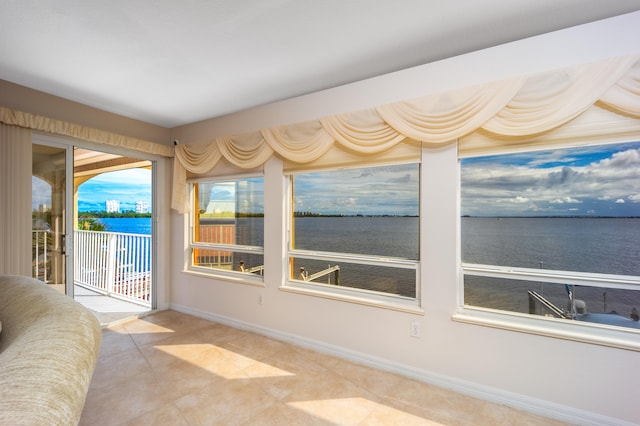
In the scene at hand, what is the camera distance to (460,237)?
224cm

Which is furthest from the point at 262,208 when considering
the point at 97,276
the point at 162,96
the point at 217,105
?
the point at 97,276

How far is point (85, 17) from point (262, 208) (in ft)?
6.66

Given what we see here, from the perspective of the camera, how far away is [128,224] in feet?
14.0

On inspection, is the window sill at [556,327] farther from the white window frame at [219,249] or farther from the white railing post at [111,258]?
the white railing post at [111,258]

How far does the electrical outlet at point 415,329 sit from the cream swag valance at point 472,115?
144cm

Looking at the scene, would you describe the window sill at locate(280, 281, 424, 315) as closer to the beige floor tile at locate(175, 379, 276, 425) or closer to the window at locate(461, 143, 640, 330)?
the window at locate(461, 143, 640, 330)

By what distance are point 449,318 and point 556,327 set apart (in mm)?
656

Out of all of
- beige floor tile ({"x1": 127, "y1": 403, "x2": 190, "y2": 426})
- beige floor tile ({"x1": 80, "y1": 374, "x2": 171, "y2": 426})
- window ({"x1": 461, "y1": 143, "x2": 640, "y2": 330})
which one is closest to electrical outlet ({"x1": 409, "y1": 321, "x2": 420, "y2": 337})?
window ({"x1": 461, "y1": 143, "x2": 640, "y2": 330})

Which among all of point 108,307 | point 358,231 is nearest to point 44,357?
point 358,231

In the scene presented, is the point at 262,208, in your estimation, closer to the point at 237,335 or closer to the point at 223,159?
the point at 223,159

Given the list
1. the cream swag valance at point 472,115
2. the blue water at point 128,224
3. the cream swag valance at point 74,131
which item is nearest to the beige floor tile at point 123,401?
the cream swag valance at point 472,115

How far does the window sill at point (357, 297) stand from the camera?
2.39 m

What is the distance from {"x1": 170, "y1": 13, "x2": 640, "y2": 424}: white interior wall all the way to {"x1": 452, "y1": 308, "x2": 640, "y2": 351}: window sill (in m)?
0.05

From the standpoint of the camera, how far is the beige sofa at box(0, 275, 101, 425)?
679 mm
